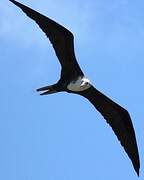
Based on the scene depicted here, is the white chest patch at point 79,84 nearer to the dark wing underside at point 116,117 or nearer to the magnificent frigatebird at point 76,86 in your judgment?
the magnificent frigatebird at point 76,86

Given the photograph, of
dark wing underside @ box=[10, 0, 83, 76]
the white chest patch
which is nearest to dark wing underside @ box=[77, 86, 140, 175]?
the white chest patch

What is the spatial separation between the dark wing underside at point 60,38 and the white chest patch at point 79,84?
27 cm

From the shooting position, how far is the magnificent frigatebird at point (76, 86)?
21.2 metres

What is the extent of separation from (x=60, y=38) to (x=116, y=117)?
312cm

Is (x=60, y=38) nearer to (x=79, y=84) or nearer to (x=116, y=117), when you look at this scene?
(x=79, y=84)

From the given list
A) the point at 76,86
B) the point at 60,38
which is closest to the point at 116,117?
the point at 76,86

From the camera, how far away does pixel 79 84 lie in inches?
861

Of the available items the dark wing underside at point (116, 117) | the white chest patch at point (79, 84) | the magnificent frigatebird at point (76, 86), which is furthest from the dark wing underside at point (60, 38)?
the dark wing underside at point (116, 117)

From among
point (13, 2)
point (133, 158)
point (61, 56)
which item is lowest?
point (133, 158)

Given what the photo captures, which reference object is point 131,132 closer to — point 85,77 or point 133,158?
point 133,158

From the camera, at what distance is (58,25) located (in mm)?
21219

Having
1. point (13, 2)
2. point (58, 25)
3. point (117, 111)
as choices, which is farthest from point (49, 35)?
point (117, 111)

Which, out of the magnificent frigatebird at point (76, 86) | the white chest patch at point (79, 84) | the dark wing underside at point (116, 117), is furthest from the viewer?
the dark wing underside at point (116, 117)

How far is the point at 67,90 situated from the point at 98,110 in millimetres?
1631
